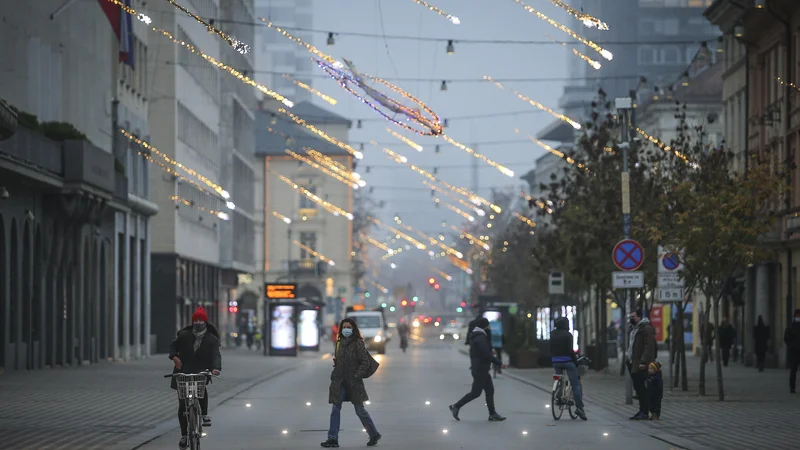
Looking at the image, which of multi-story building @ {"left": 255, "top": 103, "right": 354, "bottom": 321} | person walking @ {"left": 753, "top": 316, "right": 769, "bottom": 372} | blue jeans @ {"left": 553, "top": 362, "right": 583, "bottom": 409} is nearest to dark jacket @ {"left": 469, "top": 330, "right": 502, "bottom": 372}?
blue jeans @ {"left": 553, "top": 362, "right": 583, "bottom": 409}

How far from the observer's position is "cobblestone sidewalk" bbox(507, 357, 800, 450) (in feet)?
71.6

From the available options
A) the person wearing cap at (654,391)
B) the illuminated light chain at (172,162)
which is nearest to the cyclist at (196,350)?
the person wearing cap at (654,391)

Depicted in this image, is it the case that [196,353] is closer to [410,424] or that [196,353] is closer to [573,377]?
[410,424]

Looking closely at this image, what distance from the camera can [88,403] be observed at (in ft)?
98.9

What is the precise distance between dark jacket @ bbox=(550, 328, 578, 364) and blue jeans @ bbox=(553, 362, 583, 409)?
8cm

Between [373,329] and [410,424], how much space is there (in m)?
51.1

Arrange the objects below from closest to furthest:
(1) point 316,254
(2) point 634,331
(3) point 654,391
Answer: (3) point 654,391, (2) point 634,331, (1) point 316,254

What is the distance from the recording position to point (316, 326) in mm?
73000

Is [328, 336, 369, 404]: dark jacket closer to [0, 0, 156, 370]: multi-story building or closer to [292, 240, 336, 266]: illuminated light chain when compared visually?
[0, 0, 156, 370]: multi-story building

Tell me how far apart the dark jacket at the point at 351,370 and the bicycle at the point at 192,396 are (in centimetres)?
244

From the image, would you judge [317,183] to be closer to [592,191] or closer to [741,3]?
[741,3]

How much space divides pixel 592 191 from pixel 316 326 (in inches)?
1170

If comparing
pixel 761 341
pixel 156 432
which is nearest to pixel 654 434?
pixel 156 432

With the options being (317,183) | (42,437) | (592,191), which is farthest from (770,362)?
(317,183)
